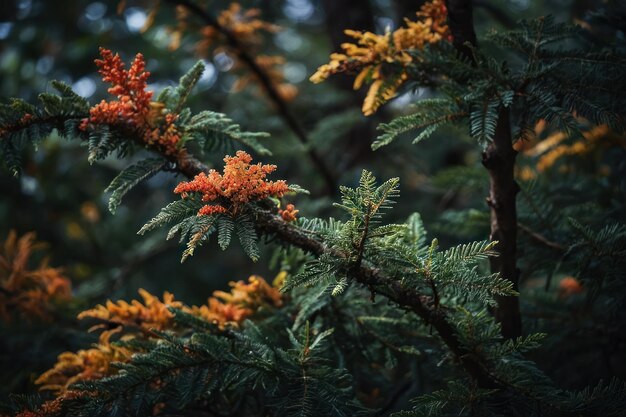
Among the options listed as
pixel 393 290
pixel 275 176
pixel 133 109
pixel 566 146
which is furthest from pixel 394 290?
pixel 275 176

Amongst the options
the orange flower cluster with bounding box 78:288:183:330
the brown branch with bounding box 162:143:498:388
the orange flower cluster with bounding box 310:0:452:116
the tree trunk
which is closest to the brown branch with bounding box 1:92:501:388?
the brown branch with bounding box 162:143:498:388

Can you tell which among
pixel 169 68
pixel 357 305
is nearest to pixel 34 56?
pixel 169 68

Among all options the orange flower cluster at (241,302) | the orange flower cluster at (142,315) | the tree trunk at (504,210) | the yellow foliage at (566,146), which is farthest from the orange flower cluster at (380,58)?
the yellow foliage at (566,146)

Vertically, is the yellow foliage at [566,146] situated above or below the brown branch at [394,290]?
above

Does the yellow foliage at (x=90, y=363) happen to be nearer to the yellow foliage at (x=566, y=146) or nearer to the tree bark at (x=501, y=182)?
the tree bark at (x=501, y=182)

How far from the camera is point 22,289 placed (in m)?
2.85

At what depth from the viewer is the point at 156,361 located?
5.56 feet

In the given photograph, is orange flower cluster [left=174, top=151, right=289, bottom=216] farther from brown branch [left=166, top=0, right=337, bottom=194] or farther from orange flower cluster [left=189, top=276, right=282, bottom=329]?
brown branch [left=166, top=0, right=337, bottom=194]

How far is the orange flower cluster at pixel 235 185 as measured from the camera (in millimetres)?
1495

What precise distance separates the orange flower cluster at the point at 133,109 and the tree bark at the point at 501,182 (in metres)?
1.07

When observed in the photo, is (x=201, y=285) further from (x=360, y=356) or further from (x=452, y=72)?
(x=452, y=72)

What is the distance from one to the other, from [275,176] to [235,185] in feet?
11.1

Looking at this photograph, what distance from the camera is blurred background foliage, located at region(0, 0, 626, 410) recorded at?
2570mm

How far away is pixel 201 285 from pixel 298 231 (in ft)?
15.1
